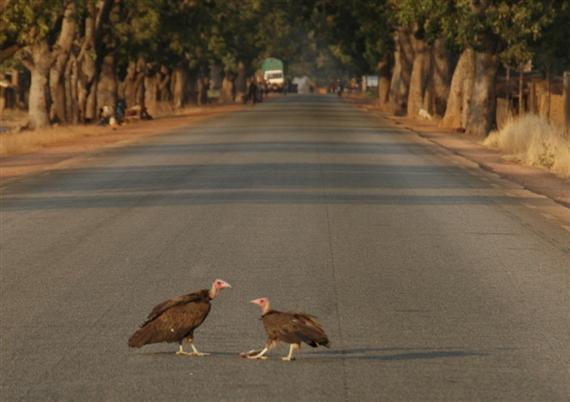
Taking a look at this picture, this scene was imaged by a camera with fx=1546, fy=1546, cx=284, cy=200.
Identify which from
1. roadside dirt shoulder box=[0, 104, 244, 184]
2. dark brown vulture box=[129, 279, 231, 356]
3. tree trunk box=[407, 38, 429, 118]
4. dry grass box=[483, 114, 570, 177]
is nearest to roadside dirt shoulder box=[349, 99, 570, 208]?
dry grass box=[483, 114, 570, 177]

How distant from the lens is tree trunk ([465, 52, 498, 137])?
50031 mm

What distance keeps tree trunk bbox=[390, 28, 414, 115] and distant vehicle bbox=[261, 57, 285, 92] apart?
9239cm

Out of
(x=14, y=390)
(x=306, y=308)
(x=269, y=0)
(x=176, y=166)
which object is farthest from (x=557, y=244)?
(x=269, y=0)

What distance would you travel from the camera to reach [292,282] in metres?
14.1

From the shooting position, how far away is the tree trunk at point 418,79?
71.2m

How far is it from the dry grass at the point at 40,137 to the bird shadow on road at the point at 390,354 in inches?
1105

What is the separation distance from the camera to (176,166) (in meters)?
31.8

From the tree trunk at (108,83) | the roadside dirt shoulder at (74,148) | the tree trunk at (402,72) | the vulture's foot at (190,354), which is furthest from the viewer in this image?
the tree trunk at (402,72)

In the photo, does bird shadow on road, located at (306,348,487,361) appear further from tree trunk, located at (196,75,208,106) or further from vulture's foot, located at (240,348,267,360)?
tree trunk, located at (196,75,208,106)

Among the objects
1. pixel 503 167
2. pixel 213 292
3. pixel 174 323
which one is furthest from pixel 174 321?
pixel 503 167

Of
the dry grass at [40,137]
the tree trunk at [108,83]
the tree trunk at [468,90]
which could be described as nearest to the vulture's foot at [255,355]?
the dry grass at [40,137]

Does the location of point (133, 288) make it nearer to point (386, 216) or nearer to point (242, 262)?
point (242, 262)

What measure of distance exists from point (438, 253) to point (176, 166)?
1576cm

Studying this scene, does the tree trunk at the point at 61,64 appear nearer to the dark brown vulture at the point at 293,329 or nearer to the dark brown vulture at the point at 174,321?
the dark brown vulture at the point at 174,321
